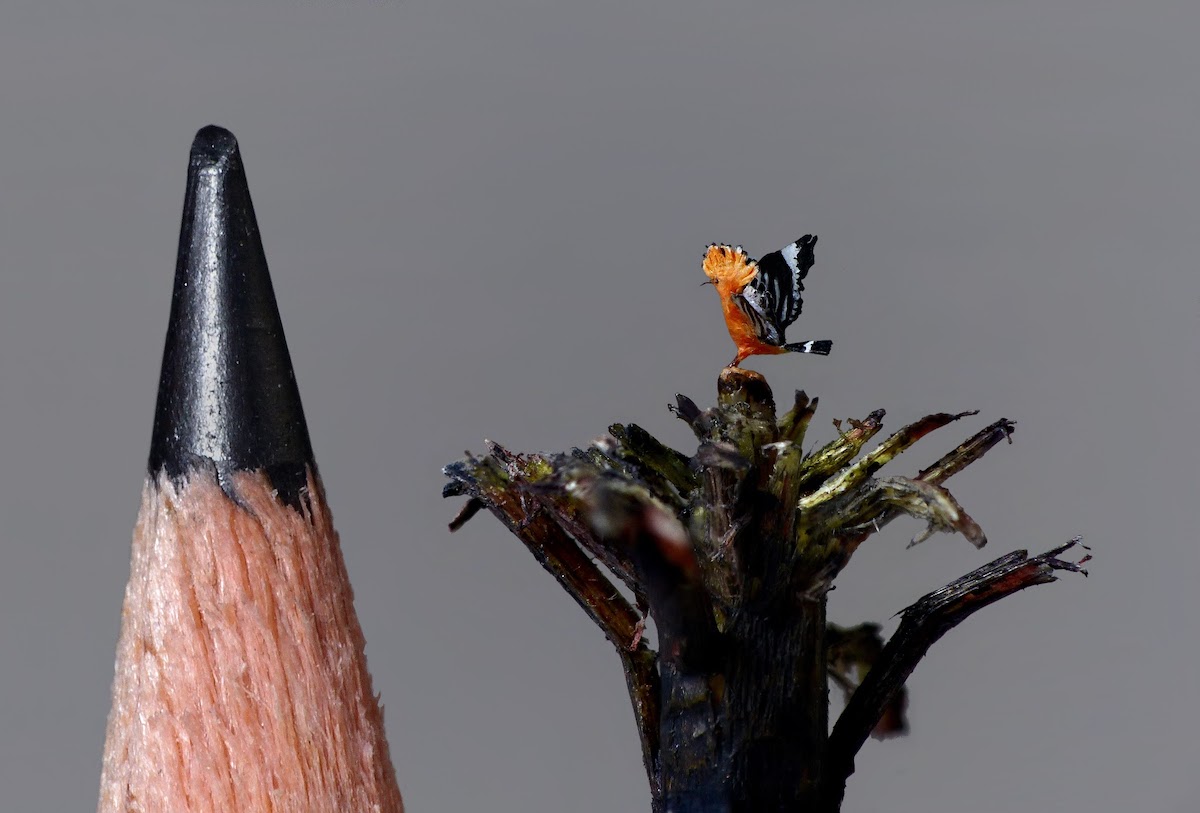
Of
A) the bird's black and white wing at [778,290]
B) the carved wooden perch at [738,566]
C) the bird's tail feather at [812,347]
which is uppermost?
the bird's black and white wing at [778,290]

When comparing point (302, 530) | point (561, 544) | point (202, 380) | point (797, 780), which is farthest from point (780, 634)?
point (202, 380)

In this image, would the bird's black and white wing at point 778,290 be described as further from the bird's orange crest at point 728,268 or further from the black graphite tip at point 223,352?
the black graphite tip at point 223,352

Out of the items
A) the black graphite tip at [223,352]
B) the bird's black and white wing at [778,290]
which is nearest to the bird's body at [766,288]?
the bird's black and white wing at [778,290]

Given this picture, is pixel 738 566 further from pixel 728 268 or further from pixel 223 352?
pixel 223 352

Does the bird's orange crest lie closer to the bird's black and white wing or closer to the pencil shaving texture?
the bird's black and white wing

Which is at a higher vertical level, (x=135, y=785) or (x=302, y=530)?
(x=302, y=530)

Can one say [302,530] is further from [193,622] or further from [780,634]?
[780,634]
